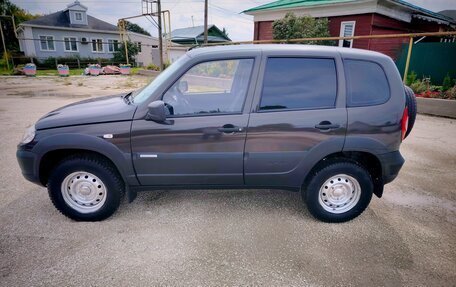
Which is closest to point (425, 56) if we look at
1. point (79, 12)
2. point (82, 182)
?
point (82, 182)

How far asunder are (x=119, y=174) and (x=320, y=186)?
223 centimetres

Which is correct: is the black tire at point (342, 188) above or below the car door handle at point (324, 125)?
below

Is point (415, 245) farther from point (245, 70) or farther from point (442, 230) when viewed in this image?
point (245, 70)

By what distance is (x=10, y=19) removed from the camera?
44.1 meters

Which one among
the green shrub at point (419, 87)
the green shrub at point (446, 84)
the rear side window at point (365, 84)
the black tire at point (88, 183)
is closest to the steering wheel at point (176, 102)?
the black tire at point (88, 183)

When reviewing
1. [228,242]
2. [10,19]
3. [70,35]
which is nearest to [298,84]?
[228,242]

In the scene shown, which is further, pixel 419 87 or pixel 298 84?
pixel 419 87

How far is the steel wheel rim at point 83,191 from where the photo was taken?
3.19 metres

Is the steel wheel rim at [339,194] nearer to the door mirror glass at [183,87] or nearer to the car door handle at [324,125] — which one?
the car door handle at [324,125]

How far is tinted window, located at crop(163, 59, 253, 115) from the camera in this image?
304 centimetres

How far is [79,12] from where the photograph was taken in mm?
35750

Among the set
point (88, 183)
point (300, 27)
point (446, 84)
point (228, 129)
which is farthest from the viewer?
point (300, 27)

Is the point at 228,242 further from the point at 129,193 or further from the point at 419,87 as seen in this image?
the point at 419,87

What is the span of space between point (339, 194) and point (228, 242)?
138cm
